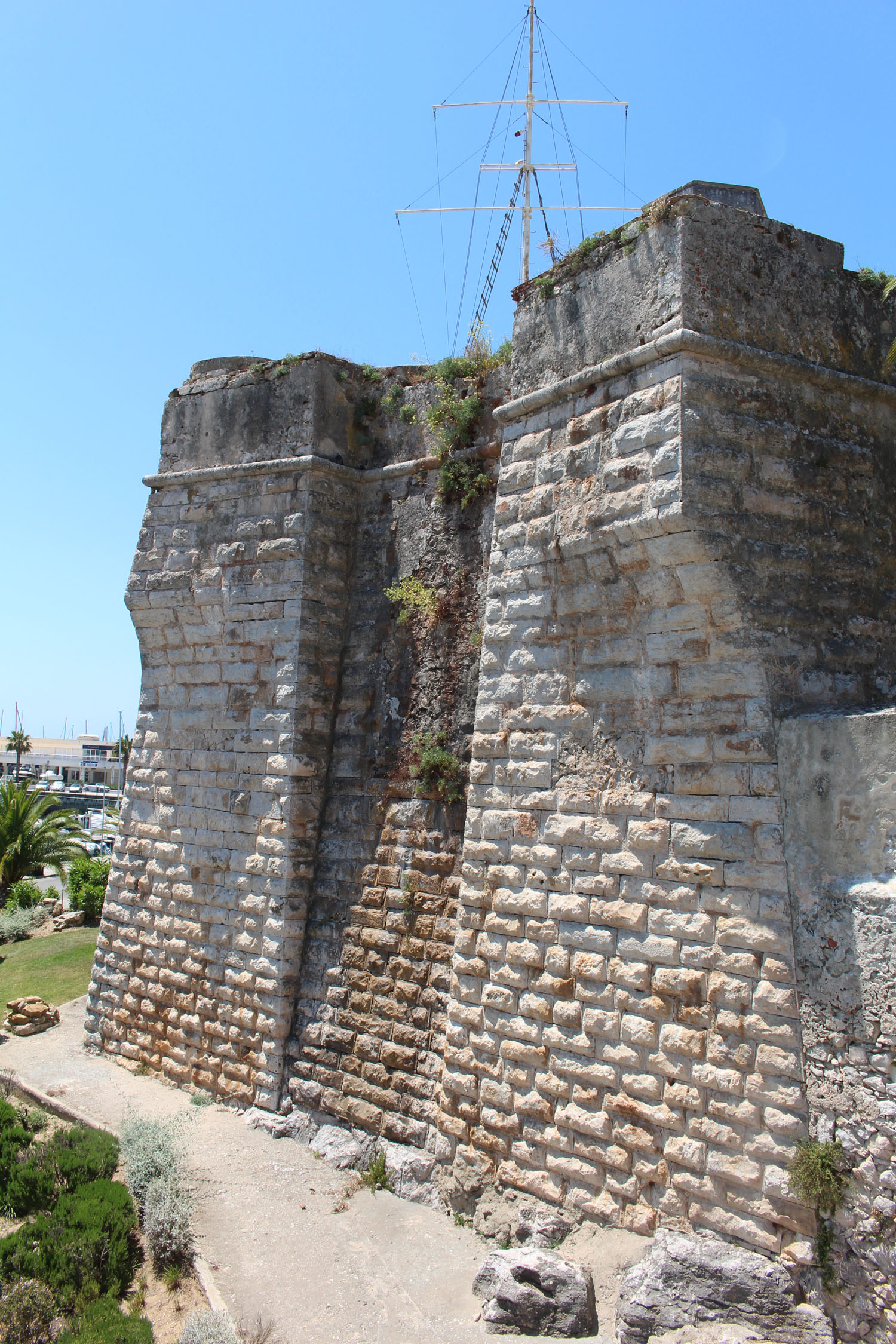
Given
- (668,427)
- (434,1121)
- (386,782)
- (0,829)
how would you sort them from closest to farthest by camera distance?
(668,427) → (434,1121) → (386,782) → (0,829)

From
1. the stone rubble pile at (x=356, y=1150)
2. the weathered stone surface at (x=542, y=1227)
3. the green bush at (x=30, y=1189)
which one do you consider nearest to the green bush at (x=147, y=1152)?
the green bush at (x=30, y=1189)

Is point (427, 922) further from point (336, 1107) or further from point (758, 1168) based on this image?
point (758, 1168)

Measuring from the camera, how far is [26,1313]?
5.38 meters

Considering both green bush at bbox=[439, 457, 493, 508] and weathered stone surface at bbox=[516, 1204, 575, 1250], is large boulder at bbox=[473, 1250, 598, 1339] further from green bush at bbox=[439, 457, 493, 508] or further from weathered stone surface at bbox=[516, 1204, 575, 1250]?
green bush at bbox=[439, 457, 493, 508]

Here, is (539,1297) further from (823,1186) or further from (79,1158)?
(79,1158)

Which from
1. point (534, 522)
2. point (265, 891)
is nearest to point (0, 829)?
point (265, 891)

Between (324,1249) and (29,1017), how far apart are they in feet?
16.9

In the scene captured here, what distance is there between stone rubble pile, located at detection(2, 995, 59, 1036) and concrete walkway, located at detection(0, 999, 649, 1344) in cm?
236

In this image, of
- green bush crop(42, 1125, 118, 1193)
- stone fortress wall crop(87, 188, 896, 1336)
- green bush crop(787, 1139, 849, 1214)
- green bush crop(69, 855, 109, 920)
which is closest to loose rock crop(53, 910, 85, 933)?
green bush crop(69, 855, 109, 920)

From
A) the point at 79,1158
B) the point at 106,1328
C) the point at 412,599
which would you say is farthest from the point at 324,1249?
the point at 412,599

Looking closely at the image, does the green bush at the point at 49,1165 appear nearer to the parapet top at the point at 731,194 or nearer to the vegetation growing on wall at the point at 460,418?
the vegetation growing on wall at the point at 460,418

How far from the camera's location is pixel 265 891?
25.2 feet

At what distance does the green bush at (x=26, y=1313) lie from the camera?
5277mm

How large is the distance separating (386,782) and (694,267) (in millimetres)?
4336
